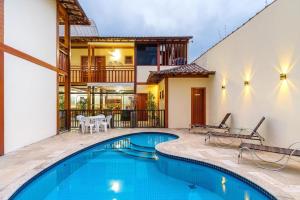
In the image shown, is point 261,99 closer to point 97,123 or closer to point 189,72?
point 189,72

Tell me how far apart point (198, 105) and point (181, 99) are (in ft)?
3.40

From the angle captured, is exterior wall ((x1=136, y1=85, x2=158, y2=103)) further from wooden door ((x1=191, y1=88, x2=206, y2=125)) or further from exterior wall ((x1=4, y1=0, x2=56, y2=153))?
exterior wall ((x1=4, y1=0, x2=56, y2=153))

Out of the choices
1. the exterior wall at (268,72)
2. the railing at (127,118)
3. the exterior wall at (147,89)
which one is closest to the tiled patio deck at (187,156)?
the exterior wall at (268,72)

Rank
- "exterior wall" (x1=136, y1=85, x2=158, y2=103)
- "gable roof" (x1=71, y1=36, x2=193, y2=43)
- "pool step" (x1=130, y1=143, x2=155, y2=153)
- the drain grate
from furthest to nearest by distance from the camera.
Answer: "exterior wall" (x1=136, y1=85, x2=158, y2=103), "gable roof" (x1=71, y1=36, x2=193, y2=43), "pool step" (x1=130, y1=143, x2=155, y2=153), the drain grate

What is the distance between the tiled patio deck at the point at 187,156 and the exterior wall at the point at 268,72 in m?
1.13

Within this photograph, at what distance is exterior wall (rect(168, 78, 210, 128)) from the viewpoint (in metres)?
14.5

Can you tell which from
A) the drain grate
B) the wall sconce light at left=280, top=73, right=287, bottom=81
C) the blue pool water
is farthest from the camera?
the wall sconce light at left=280, top=73, right=287, bottom=81

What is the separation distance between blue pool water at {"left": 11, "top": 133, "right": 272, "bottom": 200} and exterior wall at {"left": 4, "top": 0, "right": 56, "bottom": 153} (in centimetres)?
213

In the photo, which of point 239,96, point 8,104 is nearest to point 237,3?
point 239,96

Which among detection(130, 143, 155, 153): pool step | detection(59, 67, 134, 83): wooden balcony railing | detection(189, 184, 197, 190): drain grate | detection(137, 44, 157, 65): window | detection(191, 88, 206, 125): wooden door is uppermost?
detection(137, 44, 157, 65): window

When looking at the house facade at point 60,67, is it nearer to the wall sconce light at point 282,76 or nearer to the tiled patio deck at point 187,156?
the tiled patio deck at point 187,156

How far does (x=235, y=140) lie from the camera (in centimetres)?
1045

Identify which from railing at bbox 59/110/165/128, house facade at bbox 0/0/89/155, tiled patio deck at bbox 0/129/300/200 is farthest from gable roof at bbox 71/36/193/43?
tiled patio deck at bbox 0/129/300/200

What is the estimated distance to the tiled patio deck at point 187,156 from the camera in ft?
15.3
